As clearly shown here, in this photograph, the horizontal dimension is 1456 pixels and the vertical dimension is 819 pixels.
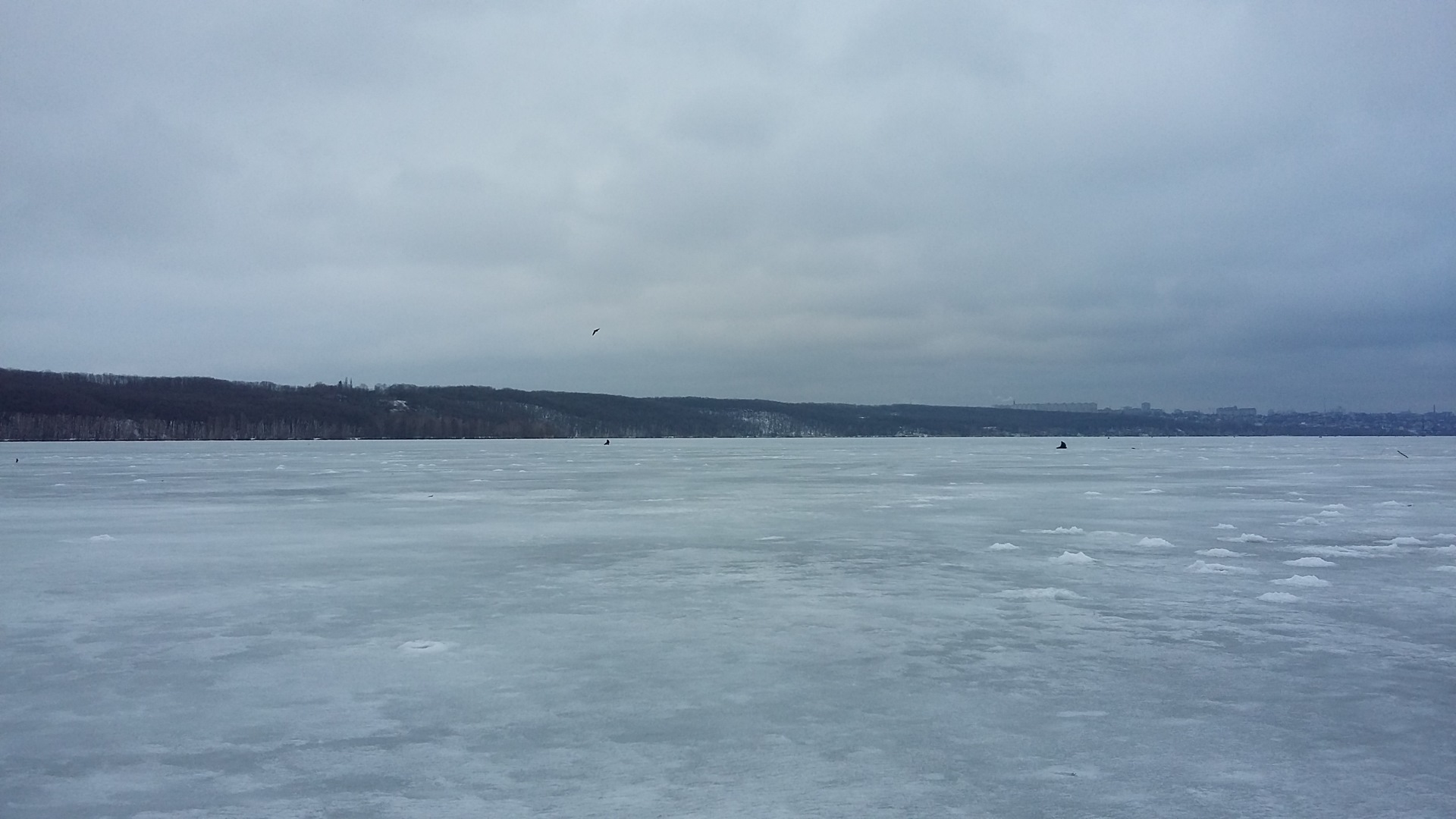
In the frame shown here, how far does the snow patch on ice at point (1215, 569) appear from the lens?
1012 cm

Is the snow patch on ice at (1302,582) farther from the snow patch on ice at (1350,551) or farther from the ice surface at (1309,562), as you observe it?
the snow patch on ice at (1350,551)

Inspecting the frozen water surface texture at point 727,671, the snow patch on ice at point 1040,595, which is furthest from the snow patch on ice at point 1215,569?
the snow patch on ice at point 1040,595

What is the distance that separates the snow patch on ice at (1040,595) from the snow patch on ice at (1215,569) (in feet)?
6.33

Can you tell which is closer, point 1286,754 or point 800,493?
point 1286,754

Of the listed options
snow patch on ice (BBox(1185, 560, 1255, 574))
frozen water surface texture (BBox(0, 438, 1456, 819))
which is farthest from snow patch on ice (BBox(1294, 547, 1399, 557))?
snow patch on ice (BBox(1185, 560, 1255, 574))

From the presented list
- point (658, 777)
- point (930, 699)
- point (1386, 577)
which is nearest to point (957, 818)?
point (658, 777)

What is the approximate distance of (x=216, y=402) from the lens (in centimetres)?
12469

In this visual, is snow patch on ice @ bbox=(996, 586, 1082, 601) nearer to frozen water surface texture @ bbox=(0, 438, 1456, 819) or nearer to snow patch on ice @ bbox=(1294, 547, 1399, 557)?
frozen water surface texture @ bbox=(0, 438, 1456, 819)

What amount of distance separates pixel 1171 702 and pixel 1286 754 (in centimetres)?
86

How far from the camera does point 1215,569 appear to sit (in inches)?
403

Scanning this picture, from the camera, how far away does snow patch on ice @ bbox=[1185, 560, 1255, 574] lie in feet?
33.2

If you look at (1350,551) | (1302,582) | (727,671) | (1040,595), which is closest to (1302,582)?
(1302,582)

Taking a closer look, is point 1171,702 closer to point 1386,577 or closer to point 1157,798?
point 1157,798

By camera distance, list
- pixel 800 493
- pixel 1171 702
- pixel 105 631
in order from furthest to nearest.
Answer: pixel 800 493 → pixel 105 631 → pixel 1171 702
